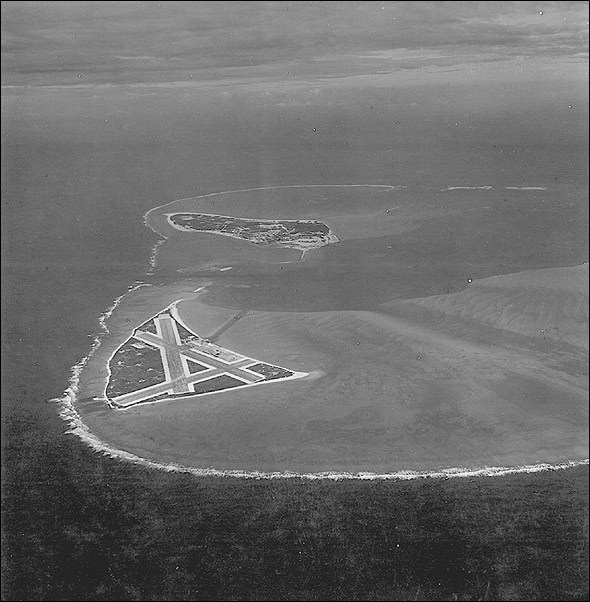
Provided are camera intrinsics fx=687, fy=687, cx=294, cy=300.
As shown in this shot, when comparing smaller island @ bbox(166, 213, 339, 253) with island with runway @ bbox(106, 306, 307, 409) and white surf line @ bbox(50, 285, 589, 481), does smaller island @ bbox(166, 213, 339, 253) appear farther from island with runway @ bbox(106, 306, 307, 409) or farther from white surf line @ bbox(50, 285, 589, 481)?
white surf line @ bbox(50, 285, 589, 481)

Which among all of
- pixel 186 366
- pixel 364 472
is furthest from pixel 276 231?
pixel 364 472

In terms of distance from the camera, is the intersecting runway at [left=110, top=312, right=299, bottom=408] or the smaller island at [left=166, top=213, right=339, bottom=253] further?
the smaller island at [left=166, top=213, right=339, bottom=253]

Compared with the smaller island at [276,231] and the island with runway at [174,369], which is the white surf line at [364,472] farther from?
the smaller island at [276,231]

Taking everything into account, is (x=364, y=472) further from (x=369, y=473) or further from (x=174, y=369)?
(x=174, y=369)

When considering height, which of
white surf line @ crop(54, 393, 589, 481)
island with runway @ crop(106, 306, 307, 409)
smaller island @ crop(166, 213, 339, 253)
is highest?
smaller island @ crop(166, 213, 339, 253)

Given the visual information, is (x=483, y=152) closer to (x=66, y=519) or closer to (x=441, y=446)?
(x=441, y=446)

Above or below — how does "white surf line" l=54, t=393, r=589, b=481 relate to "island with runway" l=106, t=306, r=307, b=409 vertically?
below

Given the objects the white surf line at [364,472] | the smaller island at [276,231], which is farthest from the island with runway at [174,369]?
the smaller island at [276,231]

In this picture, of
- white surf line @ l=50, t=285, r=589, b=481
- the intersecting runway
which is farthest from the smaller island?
white surf line @ l=50, t=285, r=589, b=481

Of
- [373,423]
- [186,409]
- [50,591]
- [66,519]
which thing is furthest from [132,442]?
[373,423]
